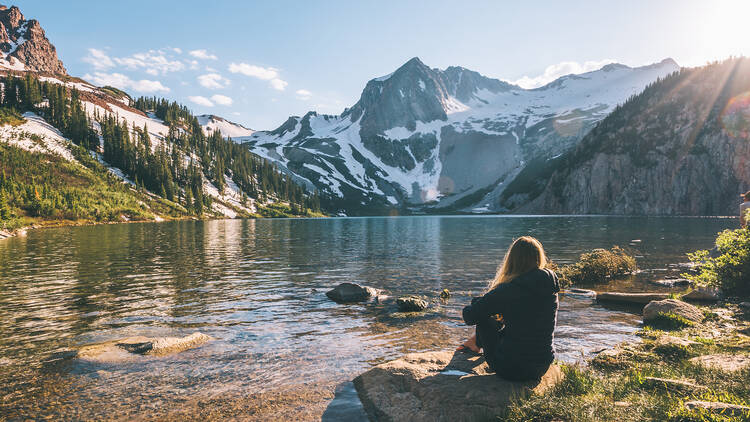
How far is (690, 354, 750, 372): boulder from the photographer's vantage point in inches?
320

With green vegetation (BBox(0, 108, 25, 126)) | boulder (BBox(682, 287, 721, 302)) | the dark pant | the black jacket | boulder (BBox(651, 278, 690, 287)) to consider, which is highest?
green vegetation (BBox(0, 108, 25, 126))

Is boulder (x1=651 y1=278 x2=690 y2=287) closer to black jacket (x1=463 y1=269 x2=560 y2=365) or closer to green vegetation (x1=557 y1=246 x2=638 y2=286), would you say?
green vegetation (x1=557 y1=246 x2=638 y2=286)

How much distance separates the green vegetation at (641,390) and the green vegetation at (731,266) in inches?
325

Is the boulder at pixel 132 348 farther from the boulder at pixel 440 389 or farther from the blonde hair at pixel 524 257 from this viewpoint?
the blonde hair at pixel 524 257

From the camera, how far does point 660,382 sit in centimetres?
748

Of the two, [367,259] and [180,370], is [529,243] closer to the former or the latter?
[180,370]

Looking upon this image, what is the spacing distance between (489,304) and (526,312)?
730 mm

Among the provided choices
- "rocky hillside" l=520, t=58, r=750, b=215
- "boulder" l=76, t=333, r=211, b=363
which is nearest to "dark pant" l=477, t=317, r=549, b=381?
"boulder" l=76, t=333, r=211, b=363

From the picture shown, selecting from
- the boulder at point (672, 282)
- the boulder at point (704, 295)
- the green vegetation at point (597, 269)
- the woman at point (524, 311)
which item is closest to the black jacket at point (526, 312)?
the woman at point (524, 311)

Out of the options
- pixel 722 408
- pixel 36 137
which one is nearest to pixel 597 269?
pixel 722 408

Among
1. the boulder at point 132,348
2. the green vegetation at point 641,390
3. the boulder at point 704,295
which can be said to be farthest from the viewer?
the boulder at point 704,295

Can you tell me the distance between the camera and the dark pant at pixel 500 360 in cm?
762

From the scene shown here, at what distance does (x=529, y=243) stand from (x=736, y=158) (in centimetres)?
22122

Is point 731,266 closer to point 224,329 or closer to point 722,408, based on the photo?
point 722,408
